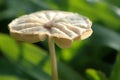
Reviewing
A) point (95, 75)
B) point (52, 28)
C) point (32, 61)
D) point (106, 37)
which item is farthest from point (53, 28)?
point (106, 37)

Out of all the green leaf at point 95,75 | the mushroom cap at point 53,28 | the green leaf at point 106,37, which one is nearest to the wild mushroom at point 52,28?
the mushroom cap at point 53,28

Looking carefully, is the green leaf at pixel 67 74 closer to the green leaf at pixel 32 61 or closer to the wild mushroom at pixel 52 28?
the green leaf at pixel 32 61

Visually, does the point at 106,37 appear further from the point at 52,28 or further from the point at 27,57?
the point at 52,28

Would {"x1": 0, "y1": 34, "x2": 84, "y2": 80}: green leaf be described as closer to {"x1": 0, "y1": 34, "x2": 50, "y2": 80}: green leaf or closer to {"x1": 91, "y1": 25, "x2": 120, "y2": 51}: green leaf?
{"x1": 0, "y1": 34, "x2": 50, "y2": 80}: green leaf

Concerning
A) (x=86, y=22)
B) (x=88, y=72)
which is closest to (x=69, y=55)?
(x=88, y=72)

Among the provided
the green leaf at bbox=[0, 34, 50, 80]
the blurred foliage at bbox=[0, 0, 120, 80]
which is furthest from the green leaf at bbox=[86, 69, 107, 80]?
the green leaf at bbox=[0, 34, 50, 80]

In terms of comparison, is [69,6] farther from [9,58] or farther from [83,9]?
[9,58]
